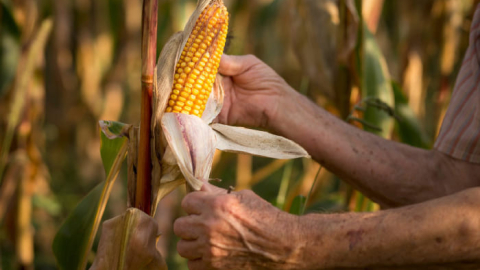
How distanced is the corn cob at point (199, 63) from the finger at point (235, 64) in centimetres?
20

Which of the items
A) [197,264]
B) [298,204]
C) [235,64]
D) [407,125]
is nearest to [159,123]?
[197,264]

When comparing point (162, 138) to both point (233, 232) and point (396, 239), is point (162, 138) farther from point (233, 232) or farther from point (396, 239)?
point (396, 239)

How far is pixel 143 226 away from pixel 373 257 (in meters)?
0.38

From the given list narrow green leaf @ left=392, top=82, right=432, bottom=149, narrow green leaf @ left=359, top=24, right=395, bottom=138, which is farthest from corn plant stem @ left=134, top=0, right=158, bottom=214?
narrow green leaf @ left=392, top=82, right=432, bottom=149

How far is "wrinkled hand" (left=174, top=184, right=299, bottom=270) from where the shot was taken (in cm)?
76

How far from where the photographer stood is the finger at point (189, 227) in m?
0.77

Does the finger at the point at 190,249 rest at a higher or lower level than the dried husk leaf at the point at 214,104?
lower

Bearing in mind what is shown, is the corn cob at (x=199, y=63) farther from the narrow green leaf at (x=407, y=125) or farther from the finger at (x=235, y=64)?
the narrow green leaf at (x=407, y=125)

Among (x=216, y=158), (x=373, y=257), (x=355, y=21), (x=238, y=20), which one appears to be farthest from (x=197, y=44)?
(x=238, y=20)

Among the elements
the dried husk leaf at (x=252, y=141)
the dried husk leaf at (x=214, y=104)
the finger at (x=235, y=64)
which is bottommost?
the dried husk leaf at (x=252, y=141)

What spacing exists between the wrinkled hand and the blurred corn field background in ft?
0.91

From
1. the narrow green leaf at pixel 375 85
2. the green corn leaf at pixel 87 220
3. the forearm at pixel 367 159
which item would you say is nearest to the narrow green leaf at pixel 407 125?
the narrow green leaf at pixel 375 85

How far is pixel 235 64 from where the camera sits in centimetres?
112

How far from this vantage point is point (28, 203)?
1.67 m
